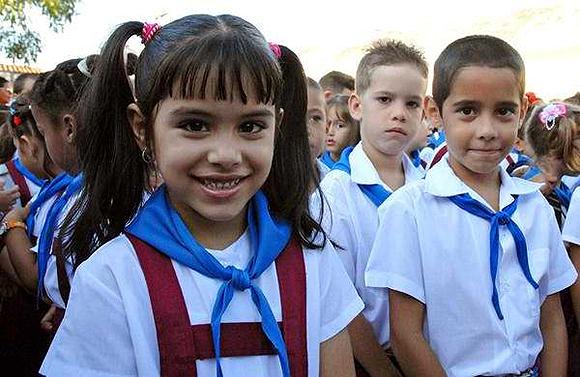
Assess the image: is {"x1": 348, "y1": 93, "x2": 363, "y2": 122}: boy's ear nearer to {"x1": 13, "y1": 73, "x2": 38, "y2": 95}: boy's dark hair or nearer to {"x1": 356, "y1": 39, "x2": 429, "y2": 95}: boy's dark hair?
{"x1": 356, "y1": 39, "x2": 429, "y2": 95}: boy's dark hair

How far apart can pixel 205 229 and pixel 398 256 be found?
0.74 m

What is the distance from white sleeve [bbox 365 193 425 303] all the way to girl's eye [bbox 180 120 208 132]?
2.90 feet

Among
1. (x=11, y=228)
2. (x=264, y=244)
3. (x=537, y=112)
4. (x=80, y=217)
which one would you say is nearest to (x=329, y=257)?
(x=264, y=244)

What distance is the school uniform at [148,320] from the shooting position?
1529mm

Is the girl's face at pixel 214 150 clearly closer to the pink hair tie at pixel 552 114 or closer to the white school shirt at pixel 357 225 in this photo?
the white school shirt at pixel 357 225

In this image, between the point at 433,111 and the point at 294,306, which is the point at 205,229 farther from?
the point at 433,111

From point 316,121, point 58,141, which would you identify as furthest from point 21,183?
point 316,121

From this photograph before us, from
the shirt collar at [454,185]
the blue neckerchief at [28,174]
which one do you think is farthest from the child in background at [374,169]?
the blue neckerchief at [28,174]

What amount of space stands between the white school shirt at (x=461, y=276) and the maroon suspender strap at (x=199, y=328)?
0.61m

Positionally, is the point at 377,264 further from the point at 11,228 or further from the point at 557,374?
the point at 11,228

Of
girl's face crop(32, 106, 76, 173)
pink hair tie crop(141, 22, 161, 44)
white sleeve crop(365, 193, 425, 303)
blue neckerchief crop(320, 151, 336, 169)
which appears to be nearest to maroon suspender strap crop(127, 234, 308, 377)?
pink hair tie crop(141, 22, 161, 44)

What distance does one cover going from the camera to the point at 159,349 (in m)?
1.53

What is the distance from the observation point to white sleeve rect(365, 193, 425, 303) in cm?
220

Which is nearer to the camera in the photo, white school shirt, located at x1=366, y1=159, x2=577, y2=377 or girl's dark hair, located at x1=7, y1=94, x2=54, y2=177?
white school shirt, located at x1=366, y1=159, x2=577, y2=377
